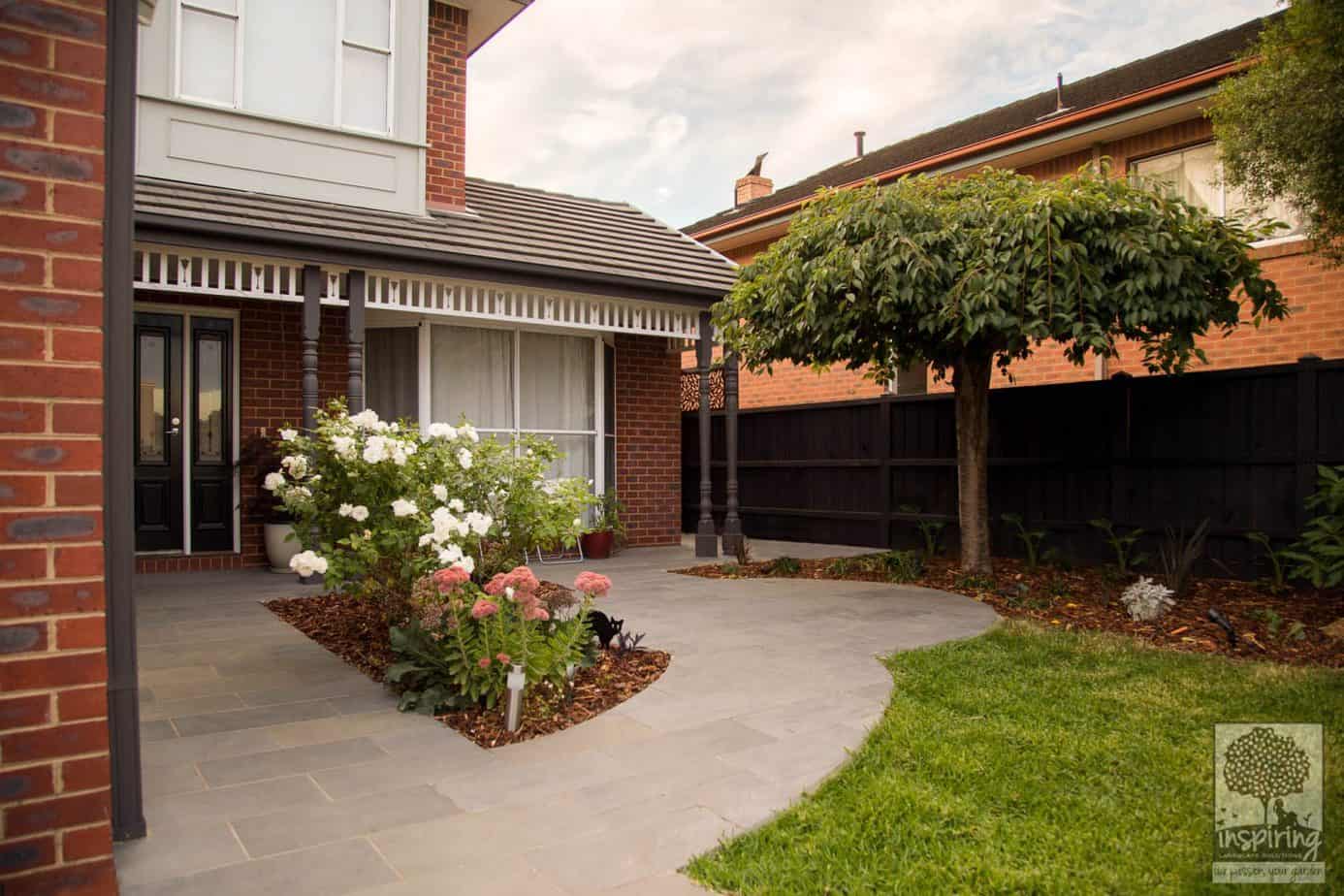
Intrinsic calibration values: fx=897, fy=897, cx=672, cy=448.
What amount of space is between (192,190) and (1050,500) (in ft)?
26.9

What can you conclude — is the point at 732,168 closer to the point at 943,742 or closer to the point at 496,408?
the point at 496,408

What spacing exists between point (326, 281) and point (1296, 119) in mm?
8208

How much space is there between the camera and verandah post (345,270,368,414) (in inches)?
306

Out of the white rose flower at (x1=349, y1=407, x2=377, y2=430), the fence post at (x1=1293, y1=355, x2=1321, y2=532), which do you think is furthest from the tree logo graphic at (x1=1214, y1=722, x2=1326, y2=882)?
the white rose flower at (x1=349, y1=407, x2=377, y2=430)

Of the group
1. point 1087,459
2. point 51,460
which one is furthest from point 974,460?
point 51,460

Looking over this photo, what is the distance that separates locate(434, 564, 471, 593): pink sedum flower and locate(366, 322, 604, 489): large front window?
4.95 meters

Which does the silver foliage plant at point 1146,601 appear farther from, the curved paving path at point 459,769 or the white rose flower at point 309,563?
the white rose flower at point 309,563

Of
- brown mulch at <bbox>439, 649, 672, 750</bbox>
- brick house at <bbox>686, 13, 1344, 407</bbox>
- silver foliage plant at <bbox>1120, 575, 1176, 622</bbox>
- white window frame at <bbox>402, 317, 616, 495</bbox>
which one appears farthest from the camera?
brick house at <bbox>686, 13, 1344, 407</bbox>

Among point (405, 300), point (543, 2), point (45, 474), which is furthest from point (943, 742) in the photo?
point (543, 2)

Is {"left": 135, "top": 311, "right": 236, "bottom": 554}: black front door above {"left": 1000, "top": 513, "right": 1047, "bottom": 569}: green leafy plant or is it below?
above

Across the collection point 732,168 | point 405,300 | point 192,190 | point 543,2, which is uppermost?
point 732,168

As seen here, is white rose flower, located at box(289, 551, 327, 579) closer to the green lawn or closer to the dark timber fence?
the green lawn

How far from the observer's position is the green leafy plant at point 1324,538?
Result: 5840mm

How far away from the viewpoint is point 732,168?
71.3 ft
